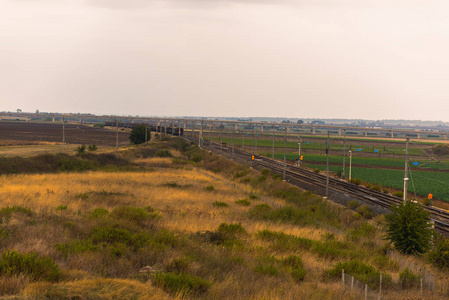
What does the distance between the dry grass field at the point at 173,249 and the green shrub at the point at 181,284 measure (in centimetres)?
3

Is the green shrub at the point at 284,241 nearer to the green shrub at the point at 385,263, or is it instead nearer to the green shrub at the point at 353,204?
the green shrub at the point at 385,263

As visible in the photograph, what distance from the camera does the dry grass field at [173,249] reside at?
1188 centimetres

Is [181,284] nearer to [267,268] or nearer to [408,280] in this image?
[267,268]

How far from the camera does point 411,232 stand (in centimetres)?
2330

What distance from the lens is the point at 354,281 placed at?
606 inches

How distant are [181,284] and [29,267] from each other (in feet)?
15.3

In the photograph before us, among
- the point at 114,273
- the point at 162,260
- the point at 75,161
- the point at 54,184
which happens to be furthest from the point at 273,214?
the point at 75,161

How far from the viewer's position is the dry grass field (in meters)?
11.9

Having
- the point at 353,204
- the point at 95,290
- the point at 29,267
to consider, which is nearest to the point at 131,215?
the point at 29,267

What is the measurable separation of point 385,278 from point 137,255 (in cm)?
1055

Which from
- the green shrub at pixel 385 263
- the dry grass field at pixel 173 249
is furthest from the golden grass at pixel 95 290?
the green shrub at pixel 385 263

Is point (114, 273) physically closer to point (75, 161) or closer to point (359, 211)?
point (359, 211)

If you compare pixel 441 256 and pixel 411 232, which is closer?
pixel 441 256

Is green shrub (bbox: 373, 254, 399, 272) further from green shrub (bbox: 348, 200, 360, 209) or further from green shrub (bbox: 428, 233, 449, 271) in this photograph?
green shrub (bbox: 348, 200, 360, 209)
